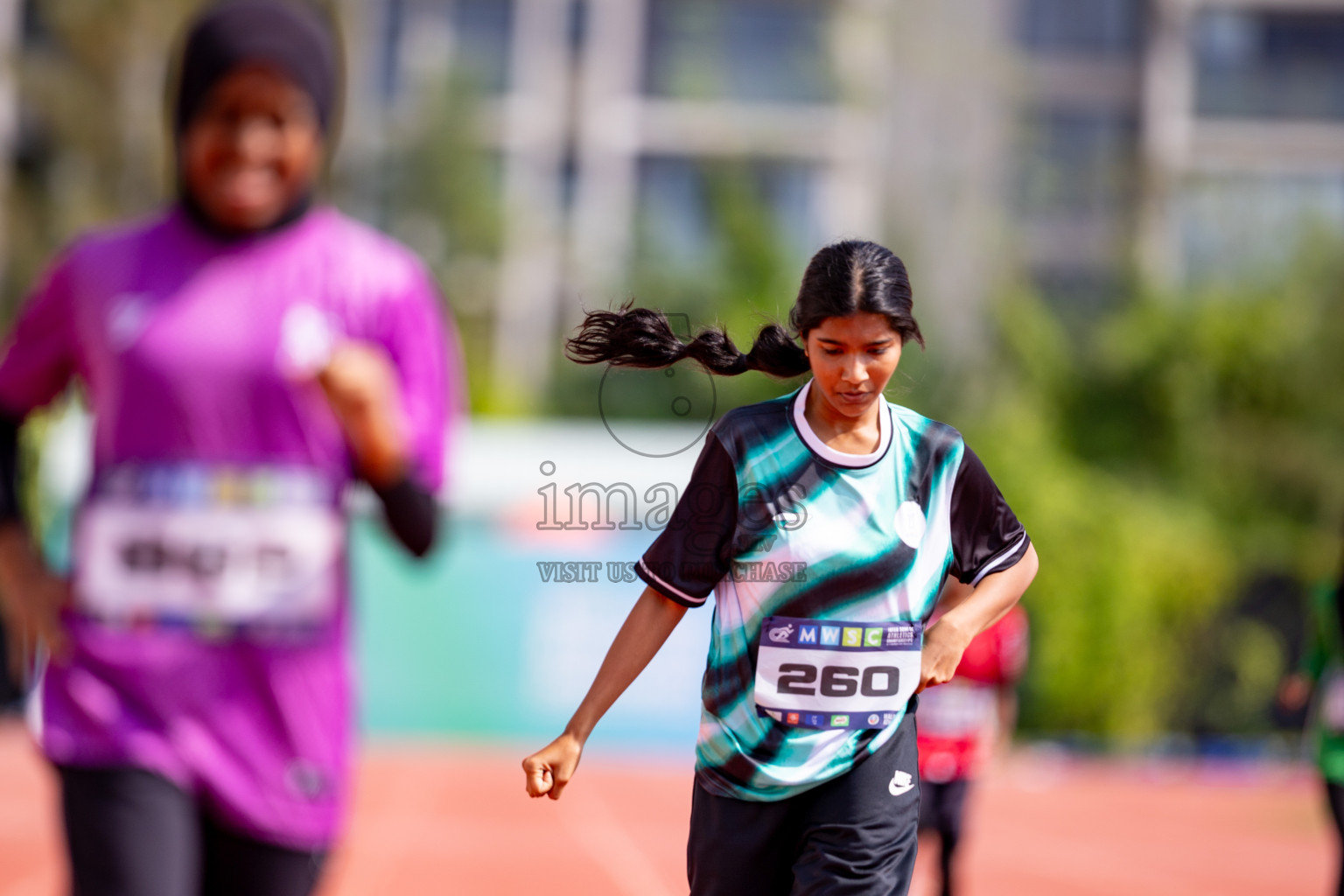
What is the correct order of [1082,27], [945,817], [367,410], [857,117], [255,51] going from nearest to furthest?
[367,410]
[255,51]
[945,817]
[857,117]
[1082,27]

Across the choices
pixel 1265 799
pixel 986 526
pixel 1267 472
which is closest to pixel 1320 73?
pixel 1267 472

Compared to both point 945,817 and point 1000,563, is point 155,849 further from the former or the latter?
point 945,817

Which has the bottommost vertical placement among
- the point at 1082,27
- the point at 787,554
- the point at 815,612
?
the point at 815,612

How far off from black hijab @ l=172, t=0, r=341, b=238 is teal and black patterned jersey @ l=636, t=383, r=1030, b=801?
972 mm

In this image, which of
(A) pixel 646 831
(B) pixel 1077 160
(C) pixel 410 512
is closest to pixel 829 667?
(C) pixel 410 512

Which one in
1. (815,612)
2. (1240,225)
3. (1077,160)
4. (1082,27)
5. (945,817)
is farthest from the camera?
(1082,27)

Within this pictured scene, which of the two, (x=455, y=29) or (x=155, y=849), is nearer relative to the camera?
(x=155, y=849)

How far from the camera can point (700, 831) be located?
3113 millimetres

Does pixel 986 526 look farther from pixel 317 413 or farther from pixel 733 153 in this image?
pixel 733 153

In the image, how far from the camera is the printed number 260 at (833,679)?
3.03m

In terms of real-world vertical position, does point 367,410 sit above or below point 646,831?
above

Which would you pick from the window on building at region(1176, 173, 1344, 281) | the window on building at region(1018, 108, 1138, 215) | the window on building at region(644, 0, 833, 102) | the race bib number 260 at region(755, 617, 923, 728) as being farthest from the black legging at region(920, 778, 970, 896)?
the window on building at region(644, 0, 833, 102)

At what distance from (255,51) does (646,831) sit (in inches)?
378

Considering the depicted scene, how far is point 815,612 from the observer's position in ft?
9.89
